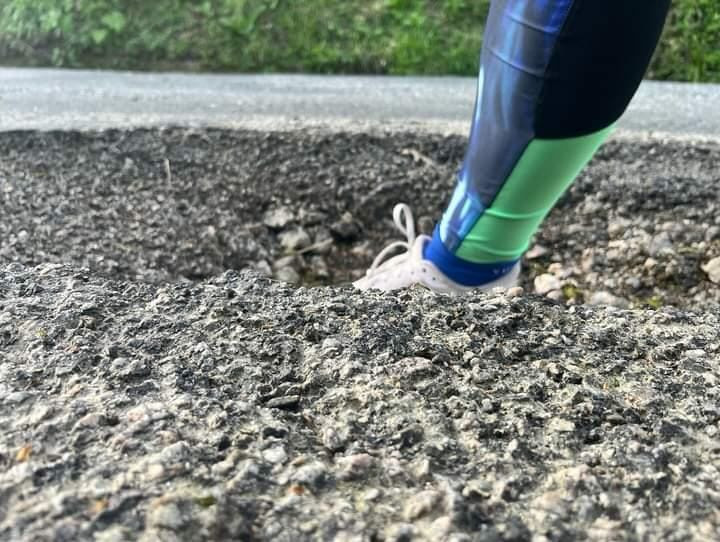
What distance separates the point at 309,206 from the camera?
5.85 feet

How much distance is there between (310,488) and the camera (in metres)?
0.67

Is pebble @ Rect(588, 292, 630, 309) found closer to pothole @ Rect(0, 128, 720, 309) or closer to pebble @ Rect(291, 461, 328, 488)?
pothole @ Rect(0, 128, 720, 309)

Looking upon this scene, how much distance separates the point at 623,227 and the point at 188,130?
1.11 meters

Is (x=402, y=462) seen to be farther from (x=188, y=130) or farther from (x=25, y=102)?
(x=25, y=102)

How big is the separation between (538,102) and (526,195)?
0.61ft

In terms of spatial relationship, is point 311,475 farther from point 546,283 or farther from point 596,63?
point 546,283

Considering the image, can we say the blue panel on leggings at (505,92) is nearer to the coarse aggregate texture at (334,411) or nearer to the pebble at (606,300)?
the coarse aggregate texture at (334,411)

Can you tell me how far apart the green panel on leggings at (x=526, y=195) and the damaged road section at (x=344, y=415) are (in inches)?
8.9

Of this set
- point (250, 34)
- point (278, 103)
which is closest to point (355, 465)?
point (278, 103)

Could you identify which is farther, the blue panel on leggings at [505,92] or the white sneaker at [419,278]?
the white sneaker at [419,278]

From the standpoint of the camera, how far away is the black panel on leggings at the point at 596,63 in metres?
0.94

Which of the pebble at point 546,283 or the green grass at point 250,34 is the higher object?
the green grass at point 250,34

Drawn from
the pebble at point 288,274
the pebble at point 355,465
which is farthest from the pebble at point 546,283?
the pebble at point 355,465

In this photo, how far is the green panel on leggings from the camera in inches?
43.4
